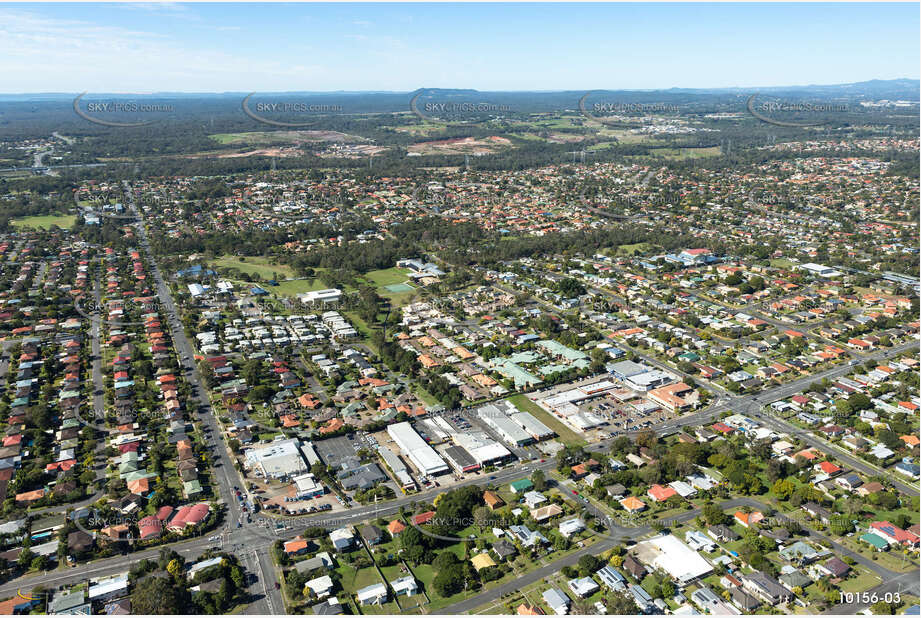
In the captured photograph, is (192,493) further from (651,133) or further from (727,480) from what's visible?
(651,133)

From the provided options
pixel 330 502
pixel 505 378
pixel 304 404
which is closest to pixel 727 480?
pixel 505 378

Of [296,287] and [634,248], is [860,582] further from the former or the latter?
[634,248]

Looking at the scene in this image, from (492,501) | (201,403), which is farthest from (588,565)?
(201,403)

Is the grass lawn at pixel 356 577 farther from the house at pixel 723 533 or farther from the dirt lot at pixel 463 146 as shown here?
the dirt lot at pixel 463 146

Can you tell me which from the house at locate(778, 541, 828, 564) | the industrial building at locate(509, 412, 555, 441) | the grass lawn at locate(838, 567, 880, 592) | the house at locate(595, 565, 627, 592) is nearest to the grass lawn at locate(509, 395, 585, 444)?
the industrial building at locate(509, 412, 555, 441)

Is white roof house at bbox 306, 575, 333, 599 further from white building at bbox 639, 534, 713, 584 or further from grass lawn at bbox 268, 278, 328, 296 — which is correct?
grass lawn at bbox 268, 278, 328, 296

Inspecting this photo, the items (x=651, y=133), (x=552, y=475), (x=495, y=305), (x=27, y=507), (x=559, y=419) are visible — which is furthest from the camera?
(x=651, y=133)
